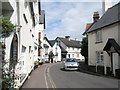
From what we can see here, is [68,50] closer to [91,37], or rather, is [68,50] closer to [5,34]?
[91,37]

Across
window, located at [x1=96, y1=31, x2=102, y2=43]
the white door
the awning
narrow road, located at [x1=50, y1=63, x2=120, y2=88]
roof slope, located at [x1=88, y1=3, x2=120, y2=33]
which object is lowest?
narrow road, located at [x1=50, y1=63, x2=120, y2=88]

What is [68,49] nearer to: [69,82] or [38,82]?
[69,82]

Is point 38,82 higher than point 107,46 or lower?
lower

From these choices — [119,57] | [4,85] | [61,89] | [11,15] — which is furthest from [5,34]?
[119,57]

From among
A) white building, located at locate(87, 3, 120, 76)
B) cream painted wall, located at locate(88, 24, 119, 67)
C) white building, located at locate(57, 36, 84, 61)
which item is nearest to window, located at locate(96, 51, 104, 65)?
white building, located at locate(87, 3, 120, 76)

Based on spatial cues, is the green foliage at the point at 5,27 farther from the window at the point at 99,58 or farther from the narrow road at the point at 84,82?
the window at the point at 99,58

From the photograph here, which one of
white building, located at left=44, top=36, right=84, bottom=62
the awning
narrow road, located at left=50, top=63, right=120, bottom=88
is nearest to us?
narrow road, located at left=50, top=63, right=120, bottom=88

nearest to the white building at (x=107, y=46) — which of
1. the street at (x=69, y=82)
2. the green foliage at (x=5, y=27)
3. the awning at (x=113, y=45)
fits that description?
the awning at (x=113, y=45)

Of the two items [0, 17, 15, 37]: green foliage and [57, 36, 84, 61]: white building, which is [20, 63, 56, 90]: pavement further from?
[57, 36, 84, 61]: white building

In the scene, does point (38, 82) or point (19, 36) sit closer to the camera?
point (19, 36)

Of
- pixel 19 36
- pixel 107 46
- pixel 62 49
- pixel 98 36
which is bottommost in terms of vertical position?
pixel 107 46

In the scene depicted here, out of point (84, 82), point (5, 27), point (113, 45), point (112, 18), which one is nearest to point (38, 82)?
point (84, 82)

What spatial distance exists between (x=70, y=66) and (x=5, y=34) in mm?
16094

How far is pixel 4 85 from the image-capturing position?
448 centimetres
